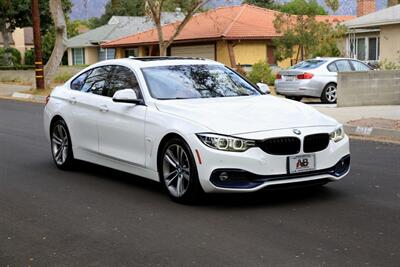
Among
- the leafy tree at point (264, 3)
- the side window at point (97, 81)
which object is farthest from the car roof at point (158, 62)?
the leafy tree at point (264, 3)

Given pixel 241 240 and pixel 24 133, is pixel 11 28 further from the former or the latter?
pixel 241 240

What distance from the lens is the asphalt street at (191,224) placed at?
16.9 ft

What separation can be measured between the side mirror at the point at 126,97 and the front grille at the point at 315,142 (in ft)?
6.72

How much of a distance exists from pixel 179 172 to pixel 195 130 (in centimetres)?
56

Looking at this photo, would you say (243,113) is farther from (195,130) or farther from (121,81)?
(121,81)

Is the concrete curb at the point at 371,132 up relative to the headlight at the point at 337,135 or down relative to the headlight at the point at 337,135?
down

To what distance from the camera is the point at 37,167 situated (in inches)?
371

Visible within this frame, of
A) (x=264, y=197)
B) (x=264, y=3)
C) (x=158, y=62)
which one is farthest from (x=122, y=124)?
(x=264, y=3)

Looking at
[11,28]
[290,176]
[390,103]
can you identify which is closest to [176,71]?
[290,176]

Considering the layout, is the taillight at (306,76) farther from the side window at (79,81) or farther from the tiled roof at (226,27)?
the tiled roof at (226,27)

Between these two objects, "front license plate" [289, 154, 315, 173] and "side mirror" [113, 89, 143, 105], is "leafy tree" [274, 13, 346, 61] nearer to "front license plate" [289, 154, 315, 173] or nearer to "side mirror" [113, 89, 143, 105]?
"side mirror" [113, 89, 143, 105]

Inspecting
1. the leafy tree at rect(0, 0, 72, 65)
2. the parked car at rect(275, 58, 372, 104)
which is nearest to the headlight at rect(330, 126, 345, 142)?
the parked car at rect(275, 58, 372, 104)

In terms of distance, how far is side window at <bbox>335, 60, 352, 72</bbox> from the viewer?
1997 cm

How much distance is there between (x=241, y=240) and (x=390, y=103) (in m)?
13.7
